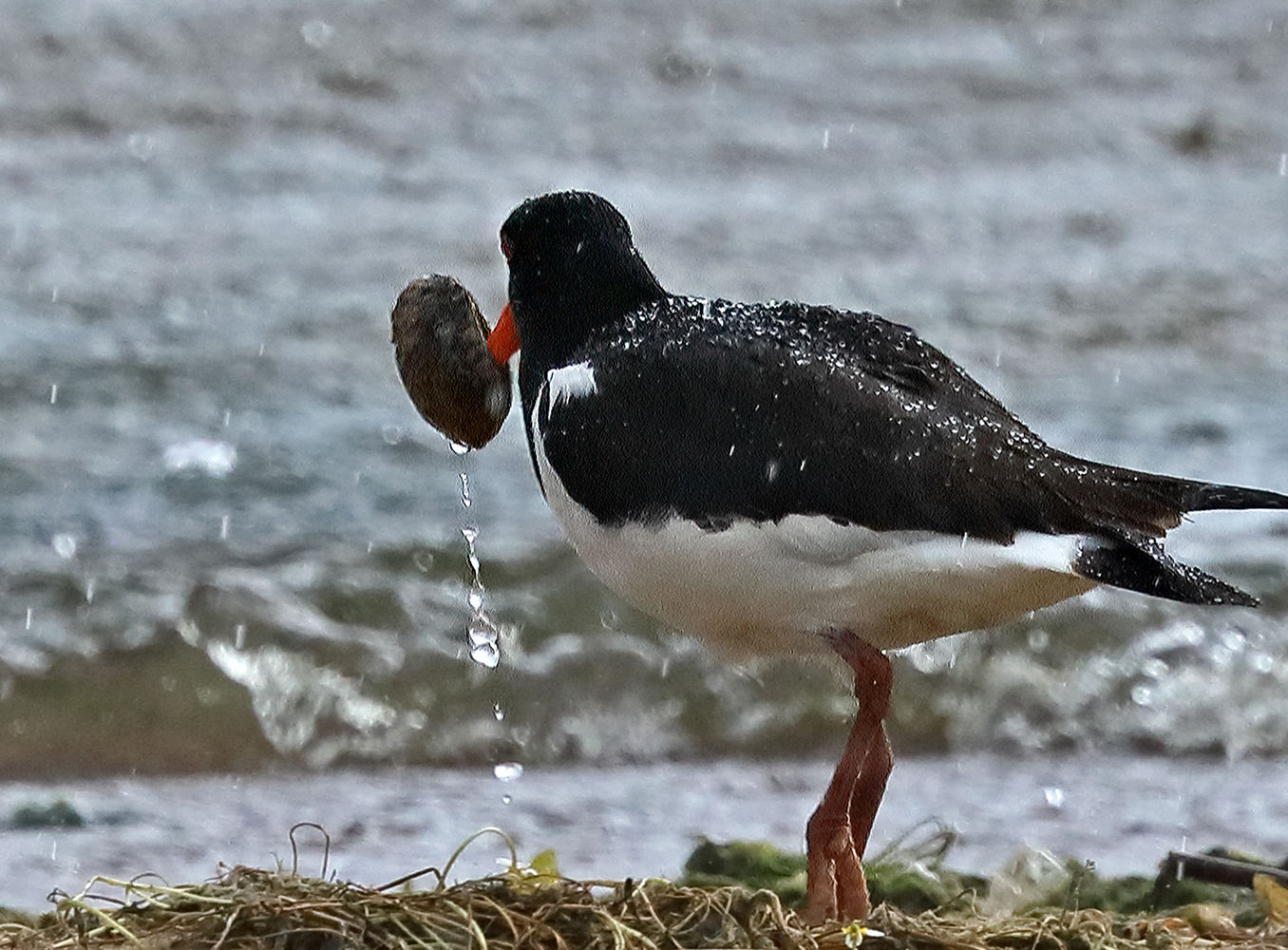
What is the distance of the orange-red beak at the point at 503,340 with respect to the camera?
10.9 feet

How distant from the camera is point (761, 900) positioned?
8.53ft

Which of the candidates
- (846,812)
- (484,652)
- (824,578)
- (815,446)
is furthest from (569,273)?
(484,652)

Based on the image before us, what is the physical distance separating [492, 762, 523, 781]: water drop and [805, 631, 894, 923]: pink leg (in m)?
2.00

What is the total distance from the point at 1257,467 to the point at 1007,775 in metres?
2.38

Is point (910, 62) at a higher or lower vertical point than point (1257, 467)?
higher

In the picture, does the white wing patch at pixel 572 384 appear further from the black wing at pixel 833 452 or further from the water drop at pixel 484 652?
the water drop at pixel 484 652

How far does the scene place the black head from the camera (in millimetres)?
3164

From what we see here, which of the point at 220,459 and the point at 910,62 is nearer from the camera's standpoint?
the point at 220,459

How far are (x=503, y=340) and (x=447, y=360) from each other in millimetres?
106

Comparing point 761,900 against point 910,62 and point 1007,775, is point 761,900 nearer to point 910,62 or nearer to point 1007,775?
point 1007,775

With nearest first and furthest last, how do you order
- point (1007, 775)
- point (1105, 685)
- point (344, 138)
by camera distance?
point (1007, 775) → point (1105, 685) → point (344, 138)

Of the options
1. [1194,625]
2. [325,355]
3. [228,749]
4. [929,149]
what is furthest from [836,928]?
[929,149]

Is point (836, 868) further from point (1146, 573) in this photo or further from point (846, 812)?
point (1146, 573)

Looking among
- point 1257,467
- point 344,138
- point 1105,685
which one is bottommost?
A: point 1105,685
